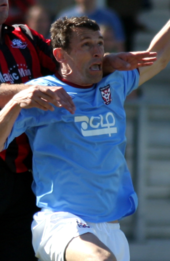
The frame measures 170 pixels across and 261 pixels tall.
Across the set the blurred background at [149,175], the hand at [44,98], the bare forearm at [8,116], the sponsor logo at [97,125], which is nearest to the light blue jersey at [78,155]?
the sponsor logo at [97,125]

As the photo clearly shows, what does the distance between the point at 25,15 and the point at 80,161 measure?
441 centimetres

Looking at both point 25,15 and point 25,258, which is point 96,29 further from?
point 25,15

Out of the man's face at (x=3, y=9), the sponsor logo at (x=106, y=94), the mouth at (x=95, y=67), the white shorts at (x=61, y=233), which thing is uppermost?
the man's face at (x=3, y=9)

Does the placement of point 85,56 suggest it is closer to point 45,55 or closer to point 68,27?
point 68,27

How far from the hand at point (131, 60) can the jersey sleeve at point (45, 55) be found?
0.42 m

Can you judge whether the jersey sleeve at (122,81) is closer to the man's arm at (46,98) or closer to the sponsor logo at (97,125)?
the sponsor logo at (97,125)

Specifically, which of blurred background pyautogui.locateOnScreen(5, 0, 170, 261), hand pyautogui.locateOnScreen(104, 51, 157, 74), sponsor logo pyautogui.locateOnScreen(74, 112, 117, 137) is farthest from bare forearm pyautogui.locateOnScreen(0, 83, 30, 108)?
blurred background pyautogui.locateOnScreen(5, 0, 170, 261)

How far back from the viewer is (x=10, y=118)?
107 inches

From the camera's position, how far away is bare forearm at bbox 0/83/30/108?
113 inches

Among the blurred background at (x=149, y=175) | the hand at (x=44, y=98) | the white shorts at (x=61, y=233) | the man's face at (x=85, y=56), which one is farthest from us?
the blurred background at (x=149, y=175)

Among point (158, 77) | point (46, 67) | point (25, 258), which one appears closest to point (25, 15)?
point (158, 77)

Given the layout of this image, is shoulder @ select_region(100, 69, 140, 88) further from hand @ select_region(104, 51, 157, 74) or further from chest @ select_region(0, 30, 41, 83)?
chest @ select_region(0, 30, 41, 83)

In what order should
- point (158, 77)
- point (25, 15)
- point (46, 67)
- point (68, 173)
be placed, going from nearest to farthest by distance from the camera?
point (68, 173) < point (46, 67) < point (25, 15) < point (158, 77)

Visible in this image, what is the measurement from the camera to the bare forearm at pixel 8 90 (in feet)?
9.43
